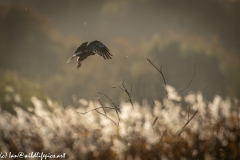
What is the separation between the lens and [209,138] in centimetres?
355

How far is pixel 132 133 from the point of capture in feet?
12.7

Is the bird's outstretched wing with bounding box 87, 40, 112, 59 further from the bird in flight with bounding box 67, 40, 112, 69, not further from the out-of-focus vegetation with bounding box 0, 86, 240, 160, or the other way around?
the out-of-focus vegetation with bounding box 0, 86, 240, 160

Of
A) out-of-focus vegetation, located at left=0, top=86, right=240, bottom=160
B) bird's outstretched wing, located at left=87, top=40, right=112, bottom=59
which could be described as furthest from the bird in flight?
out-of-focus vegetation, located at left=0, top=86, right=240, bottom=160

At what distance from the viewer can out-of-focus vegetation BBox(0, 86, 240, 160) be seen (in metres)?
Result: 3.38

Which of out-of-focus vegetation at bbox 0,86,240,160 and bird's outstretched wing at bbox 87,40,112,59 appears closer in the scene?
out-of-focus vegetation at bbox 0,86,240,160

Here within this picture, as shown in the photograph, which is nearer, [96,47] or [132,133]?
[132,133]

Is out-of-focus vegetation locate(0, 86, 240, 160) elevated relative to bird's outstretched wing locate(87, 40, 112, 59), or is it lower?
lower

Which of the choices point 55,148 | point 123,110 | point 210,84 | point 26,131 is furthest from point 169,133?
point 210,84

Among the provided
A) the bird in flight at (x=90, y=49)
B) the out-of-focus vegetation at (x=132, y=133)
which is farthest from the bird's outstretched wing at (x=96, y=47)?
the out-of-focus vegetation at (x=132, y=133)

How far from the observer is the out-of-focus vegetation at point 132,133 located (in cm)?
338

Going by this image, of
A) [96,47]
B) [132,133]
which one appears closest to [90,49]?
[96,47]

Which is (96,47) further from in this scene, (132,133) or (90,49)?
(132,133)

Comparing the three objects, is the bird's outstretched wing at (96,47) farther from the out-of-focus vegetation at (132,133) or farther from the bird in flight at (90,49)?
the out-of-focus vegetation at (132,133)

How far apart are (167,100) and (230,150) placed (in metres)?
1.24
